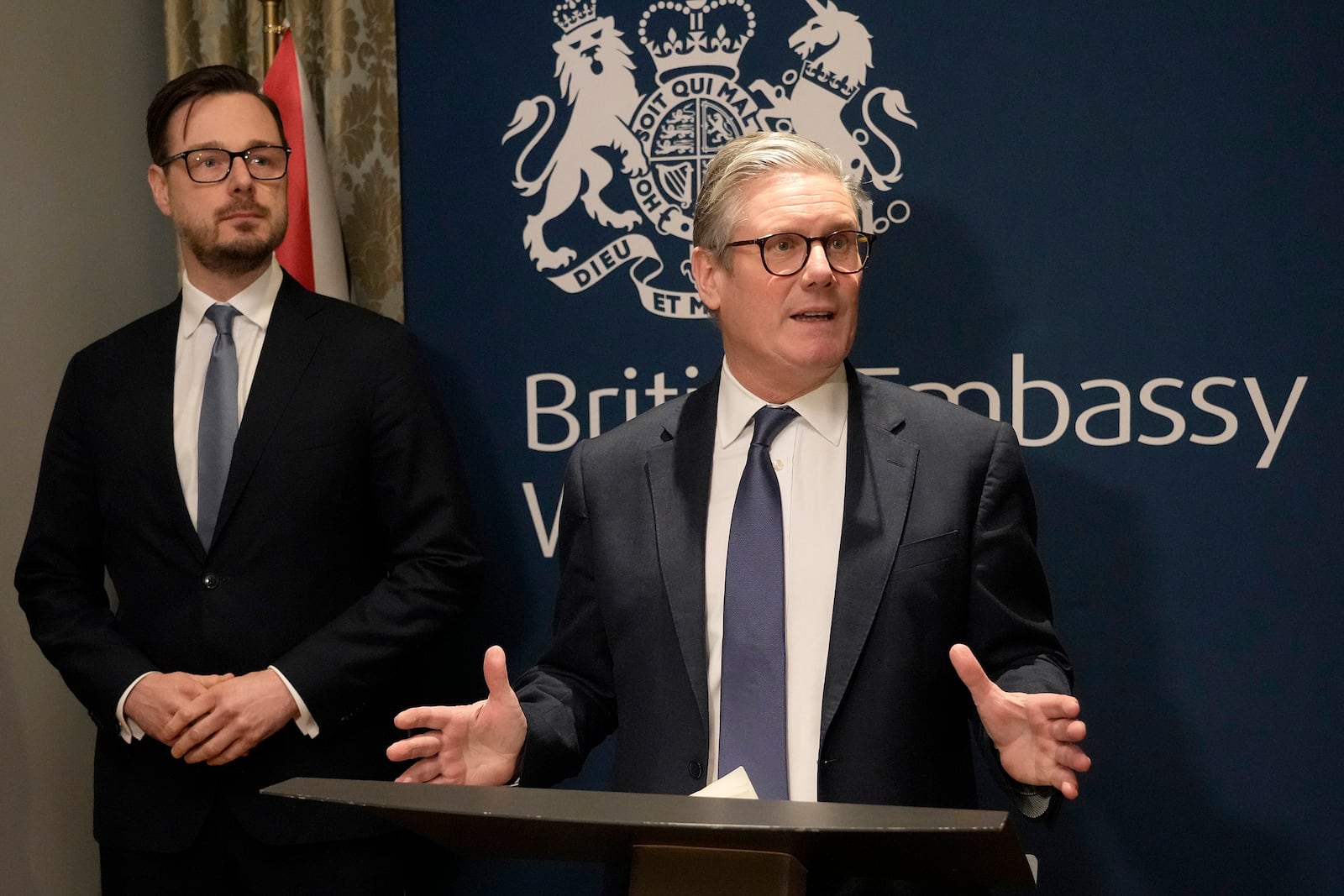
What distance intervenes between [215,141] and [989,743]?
1905 mm

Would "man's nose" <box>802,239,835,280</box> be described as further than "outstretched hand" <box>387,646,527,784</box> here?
Yes

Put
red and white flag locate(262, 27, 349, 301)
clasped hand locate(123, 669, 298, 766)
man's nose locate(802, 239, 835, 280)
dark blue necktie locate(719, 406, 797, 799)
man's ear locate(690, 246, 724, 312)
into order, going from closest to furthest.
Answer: dark blue necktie locate(719, 406, 797, 799) → man's nose locate(802, 239, 835, 280) → man's ear locate(690, 246, 724, 312) → clasped hand locate(123, 669, 298, 766) → red and white flag locate(262, 27, 349, 301)

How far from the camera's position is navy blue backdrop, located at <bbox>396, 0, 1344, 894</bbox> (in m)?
2.72

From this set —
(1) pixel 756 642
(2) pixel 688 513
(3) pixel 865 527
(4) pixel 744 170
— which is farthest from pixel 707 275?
(1) pixel 756 642

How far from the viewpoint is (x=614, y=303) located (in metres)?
3.09

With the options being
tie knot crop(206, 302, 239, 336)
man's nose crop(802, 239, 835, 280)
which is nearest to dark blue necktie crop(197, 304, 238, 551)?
tie knot crop(206, 302, 239, 336)

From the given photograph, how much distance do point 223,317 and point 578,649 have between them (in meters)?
1.07

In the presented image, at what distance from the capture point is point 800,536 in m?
2.03

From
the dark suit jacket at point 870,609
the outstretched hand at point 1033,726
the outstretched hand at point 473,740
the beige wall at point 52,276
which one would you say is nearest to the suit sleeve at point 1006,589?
the dark suit jacket at point 870,609

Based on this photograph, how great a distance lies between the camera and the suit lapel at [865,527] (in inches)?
76.2

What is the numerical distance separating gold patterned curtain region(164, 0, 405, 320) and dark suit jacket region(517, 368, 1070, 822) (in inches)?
50.3

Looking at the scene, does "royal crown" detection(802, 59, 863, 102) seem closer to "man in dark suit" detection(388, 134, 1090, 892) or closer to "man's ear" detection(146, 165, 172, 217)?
"man in dark suit" detection(388, 134, 1090, 892)

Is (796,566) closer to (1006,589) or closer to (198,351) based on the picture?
(1006,589)

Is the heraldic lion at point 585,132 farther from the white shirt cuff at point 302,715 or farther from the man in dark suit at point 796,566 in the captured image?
the white shirt cuff at point 302,715
